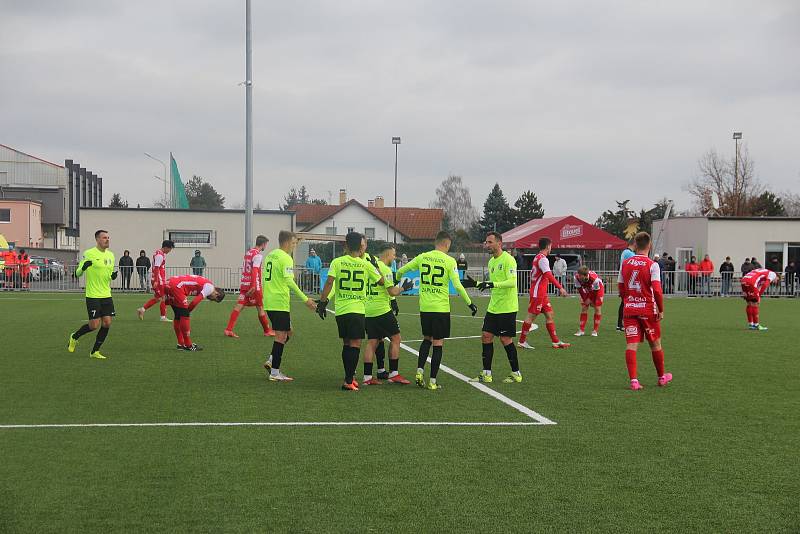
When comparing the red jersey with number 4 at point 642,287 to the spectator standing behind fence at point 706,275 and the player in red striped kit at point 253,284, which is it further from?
the spectator standing behind fence at point 706,275

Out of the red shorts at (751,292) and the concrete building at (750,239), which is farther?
the concrete building at (750,239)

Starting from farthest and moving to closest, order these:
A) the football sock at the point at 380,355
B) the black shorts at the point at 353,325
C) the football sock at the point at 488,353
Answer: the football sock at the point at 380,355 → the football sock at the point at 488,353 → the black shorts at the point at 353,325

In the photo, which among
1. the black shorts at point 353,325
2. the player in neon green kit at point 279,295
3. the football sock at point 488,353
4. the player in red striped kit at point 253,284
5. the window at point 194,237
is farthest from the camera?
the window at point 194,237

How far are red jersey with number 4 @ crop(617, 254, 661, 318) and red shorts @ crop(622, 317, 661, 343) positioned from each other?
0.07 metres

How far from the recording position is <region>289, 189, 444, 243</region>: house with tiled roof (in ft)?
272

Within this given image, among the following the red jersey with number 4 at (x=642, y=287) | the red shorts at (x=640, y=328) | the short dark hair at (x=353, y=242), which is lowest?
the red shorts at (x=640, y=328)

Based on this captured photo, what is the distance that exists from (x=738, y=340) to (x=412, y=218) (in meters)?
71.3

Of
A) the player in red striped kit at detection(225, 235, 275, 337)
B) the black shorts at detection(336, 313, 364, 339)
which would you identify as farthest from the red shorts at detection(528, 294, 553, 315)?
the black shorts at detection(336, 313, 364, 339)

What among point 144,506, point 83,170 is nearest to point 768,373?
point 144,506

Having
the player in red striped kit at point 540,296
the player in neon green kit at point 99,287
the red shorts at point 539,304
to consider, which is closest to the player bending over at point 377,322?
the player in neon green kit at point 99,287

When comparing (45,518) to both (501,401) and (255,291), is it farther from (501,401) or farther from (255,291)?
(255,291)

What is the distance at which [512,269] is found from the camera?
11.2 m

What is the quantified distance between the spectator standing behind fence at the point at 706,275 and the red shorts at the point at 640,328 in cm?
2837

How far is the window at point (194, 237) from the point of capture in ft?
129
